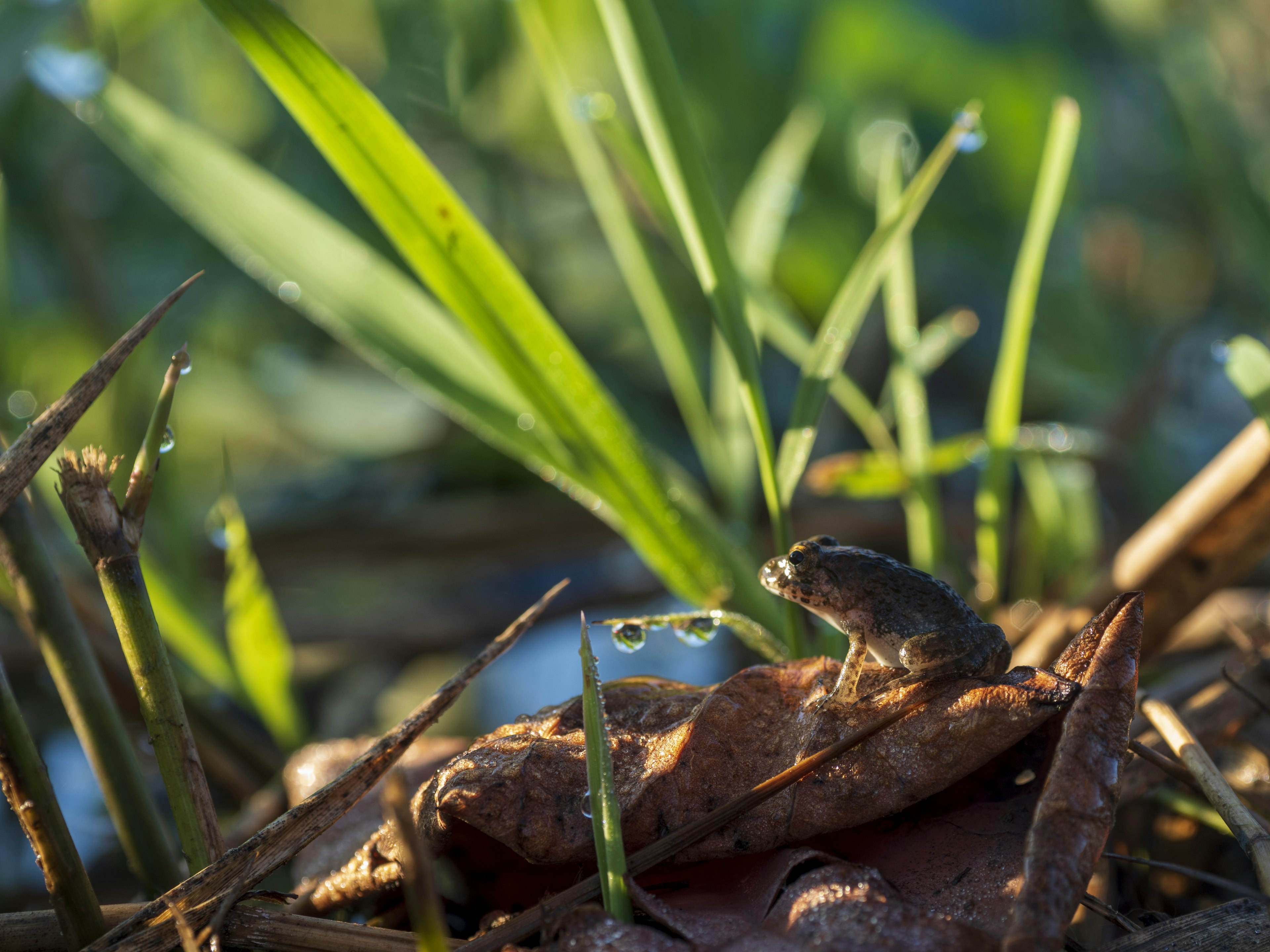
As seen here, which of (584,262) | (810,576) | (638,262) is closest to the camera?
(810,576)

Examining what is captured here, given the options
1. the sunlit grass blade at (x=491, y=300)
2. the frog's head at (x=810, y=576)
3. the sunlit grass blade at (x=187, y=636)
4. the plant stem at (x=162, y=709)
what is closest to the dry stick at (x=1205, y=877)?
the frog's head at (x=810, y=576)

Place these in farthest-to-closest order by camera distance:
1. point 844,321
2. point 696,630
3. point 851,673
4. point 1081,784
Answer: point 844,321
point 696,630
point 851,673
point 1081,784

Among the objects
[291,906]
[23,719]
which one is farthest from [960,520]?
[23,719]

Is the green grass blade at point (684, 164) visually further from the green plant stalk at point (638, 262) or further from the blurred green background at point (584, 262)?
the blurred green background at point (584, 262)

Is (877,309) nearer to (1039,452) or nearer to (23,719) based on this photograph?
(1039,452)

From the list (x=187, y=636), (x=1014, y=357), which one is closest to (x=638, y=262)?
(x=1014, y=357)

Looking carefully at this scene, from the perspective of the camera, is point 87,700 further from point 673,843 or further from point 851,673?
point 851,673
